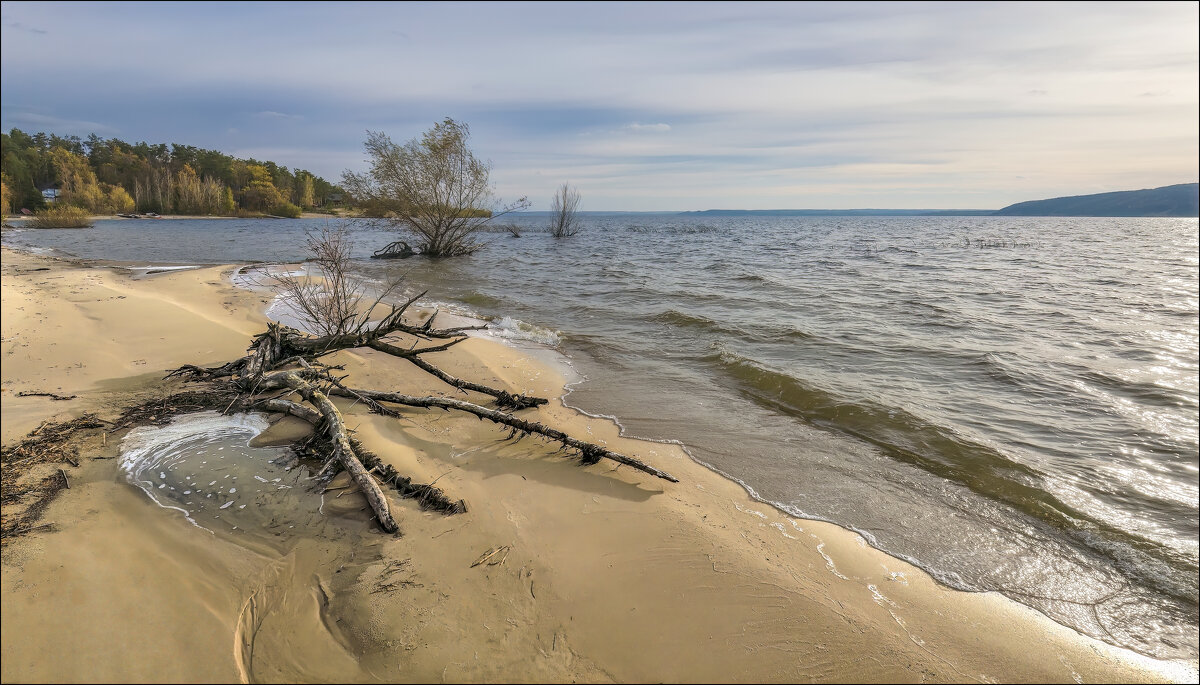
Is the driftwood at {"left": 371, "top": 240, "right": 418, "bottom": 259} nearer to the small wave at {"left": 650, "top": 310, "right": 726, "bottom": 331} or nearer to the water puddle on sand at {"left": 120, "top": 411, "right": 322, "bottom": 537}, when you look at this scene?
the small wave at {"left": 650, "top": 310, "right": 726, "bottom": 331}

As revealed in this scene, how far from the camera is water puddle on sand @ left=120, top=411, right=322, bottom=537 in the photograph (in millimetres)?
3371

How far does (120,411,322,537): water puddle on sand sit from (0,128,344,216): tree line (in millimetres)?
53979

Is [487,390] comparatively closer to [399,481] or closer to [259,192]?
[399,481]

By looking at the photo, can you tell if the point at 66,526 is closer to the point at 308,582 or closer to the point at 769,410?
the point at 308,582

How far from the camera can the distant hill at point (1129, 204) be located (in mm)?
106375

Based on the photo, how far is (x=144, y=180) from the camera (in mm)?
70062

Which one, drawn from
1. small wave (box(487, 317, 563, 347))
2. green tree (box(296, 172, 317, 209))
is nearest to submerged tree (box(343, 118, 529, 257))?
small wave (box(487, 317, 563, 347))

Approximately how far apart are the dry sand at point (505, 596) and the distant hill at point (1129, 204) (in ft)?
482

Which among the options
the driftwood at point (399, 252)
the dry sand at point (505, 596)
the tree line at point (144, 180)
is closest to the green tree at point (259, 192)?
the tree line at point (144, 180)

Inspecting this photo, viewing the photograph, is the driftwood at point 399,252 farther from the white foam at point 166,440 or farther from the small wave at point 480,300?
the white foam at point 166,440

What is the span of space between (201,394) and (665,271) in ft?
57.1

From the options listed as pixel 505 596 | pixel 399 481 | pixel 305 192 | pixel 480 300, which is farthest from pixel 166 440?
pixel 305 192

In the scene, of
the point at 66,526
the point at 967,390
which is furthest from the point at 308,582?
the point at 967,390

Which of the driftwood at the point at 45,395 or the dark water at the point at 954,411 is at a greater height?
the driftwood at the point at 45,395
